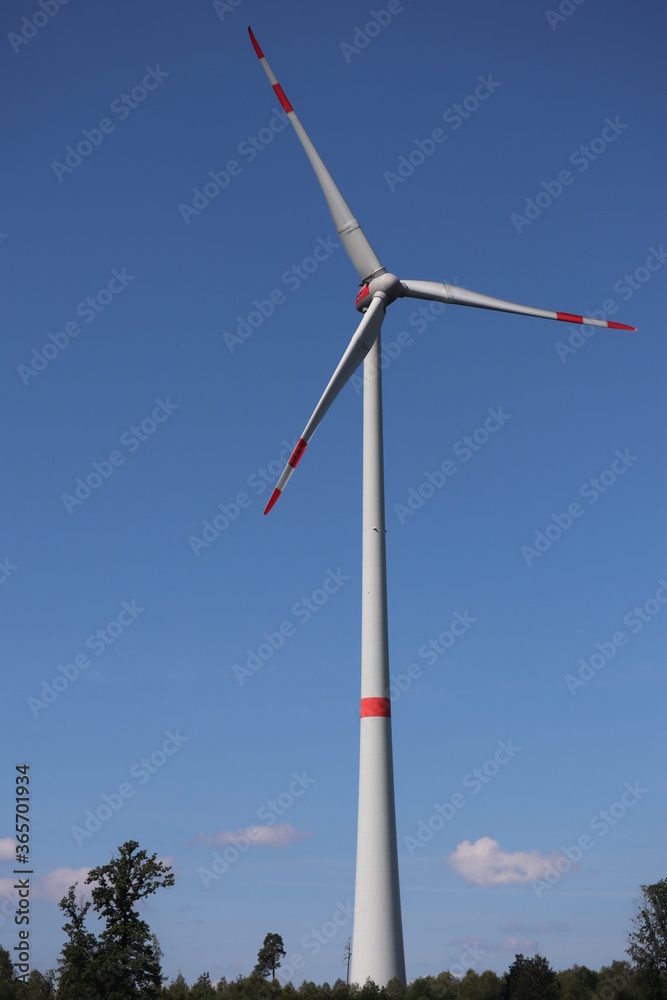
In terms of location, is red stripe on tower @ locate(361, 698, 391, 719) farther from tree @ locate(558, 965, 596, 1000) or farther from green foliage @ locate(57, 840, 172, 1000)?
Answer: tree @ locate(558, 965, 596, 1000)

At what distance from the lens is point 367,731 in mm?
59906

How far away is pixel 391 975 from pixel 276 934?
123 metres

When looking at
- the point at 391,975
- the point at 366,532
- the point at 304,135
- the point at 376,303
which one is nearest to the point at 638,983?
the point at 391,975

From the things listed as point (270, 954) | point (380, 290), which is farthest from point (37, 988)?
point (380, 290)

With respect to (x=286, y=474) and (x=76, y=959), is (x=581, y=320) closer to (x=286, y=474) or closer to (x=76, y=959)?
(x=286, y=474)

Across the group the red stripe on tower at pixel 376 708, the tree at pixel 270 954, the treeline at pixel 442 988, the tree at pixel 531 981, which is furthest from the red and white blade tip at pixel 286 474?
the tree at pixel 270 954

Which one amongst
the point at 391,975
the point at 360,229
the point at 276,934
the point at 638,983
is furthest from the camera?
the point at 276,934

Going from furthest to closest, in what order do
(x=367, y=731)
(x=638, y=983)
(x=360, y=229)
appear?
(x=638, y=983) → (x=360, y=229) → (x=367, y=731)

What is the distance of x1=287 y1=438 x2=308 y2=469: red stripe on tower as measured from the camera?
59469 mm

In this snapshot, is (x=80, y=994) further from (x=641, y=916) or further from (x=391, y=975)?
(x=641, y=916)

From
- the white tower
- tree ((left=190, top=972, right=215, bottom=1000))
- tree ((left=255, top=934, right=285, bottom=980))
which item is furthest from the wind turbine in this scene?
tree ((left=255, top=934, right=285, bottom=980))

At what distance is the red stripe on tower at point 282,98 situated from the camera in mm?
75000

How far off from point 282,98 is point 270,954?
447 ft

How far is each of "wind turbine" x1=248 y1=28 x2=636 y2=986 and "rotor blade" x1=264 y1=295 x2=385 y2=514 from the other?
62 mm
